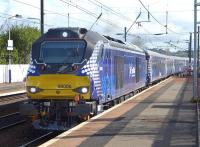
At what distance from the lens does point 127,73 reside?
23.7 metres

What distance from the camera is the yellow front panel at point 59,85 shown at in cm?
1553

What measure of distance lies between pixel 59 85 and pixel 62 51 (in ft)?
3.91

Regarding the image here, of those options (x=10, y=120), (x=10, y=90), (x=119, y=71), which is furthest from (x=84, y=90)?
(x=10, y=90)

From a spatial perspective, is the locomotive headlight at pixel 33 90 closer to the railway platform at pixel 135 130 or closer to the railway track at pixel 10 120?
the railway platform at pixel 135 130

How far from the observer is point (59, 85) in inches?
614

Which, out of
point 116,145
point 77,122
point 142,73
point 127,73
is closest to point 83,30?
point 77,122

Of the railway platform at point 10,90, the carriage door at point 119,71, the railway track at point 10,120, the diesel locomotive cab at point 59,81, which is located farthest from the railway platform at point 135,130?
the railway platform at point 10,90

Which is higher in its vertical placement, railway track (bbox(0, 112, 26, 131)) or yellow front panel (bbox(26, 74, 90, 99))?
yellow front panel (bbox(26, 74, 90, 99))

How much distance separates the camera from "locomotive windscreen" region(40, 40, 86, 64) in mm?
15969

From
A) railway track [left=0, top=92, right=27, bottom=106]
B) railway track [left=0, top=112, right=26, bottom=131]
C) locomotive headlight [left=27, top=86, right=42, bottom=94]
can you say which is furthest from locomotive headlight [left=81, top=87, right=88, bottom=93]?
railway track [left=0, top=92, right=27, bottom=106]

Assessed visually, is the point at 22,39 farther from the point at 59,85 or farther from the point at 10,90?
the point at 59,85

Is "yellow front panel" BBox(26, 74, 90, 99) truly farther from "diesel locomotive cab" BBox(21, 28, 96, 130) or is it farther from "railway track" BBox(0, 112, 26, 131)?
"railway track" BBox(0, 112, 26, 131)

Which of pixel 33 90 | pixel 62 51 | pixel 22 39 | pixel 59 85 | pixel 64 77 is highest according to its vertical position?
pixel 22 39

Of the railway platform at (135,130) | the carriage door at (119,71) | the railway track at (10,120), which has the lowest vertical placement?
the railway track at (10,120)
